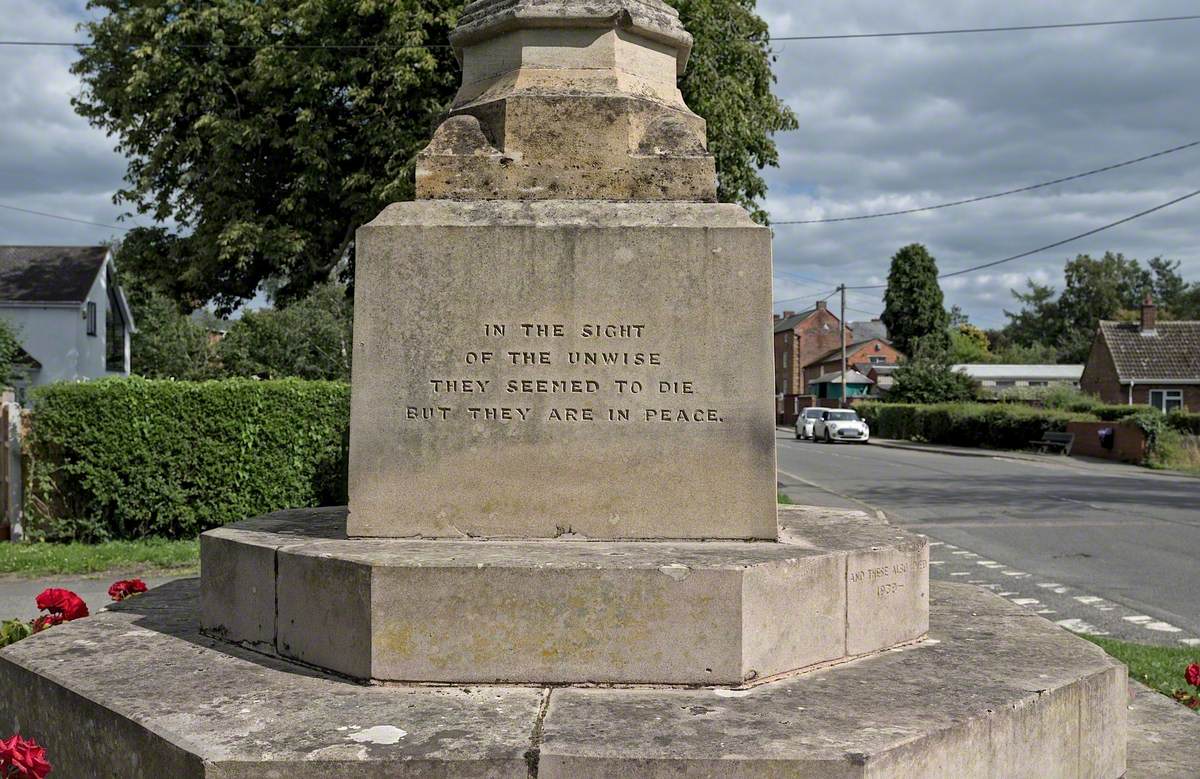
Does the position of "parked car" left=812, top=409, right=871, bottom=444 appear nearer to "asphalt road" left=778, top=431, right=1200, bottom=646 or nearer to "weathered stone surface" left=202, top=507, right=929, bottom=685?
"asphalt road" left=778, top=431, right=1200, bottom=646

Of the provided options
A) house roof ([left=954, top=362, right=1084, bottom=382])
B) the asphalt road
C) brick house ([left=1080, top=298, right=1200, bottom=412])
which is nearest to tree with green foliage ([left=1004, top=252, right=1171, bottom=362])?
house roof ([left=954, top=362, right=1084, bottom=382])

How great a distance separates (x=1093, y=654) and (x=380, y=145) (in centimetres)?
1472

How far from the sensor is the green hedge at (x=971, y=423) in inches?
1465

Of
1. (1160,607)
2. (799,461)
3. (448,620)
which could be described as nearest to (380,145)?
(1160,607)

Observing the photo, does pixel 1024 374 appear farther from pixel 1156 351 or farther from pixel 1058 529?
pixel 1058 529

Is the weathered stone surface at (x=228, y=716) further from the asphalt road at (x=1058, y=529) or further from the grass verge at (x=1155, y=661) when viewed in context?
the asphalt road at (x=1058, y=529)

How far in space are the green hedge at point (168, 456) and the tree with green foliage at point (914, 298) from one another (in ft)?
232

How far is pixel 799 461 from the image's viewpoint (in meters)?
→ 30.1

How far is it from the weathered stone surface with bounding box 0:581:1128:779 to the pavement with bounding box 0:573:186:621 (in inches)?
215

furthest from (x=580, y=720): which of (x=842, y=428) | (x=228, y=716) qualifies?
(x=842, y=428)

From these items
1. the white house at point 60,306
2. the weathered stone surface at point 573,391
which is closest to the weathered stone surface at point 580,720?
the weathered stone surface at point 573,391

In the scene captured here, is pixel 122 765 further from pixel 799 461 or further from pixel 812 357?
pixel 812 357

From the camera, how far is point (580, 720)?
3064 millimetres

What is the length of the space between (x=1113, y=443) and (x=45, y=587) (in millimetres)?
31656
